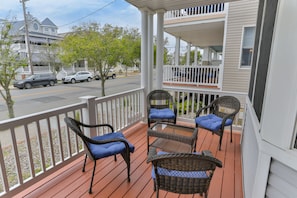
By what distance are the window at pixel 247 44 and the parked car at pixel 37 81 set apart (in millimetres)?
10709

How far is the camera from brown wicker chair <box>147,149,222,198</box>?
1206 mm

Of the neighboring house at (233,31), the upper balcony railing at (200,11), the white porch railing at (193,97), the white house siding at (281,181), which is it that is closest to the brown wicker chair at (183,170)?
the white house siding at (281,181)

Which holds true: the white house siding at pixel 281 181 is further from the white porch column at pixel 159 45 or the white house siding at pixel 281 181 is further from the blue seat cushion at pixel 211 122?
the white porch column at pixel 159 45

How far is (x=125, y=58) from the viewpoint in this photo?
852 centimetres

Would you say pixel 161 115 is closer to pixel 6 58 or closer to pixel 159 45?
pixel 159 45

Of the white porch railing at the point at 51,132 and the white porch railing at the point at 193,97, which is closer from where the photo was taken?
the white porch railing at the point at 51,132

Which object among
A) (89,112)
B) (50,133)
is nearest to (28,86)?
(89,112)

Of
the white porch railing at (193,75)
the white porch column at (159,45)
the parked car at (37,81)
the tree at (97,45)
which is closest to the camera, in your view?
the white porch column at (159,45)

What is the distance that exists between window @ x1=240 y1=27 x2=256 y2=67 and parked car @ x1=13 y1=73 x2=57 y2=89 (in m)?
10.7

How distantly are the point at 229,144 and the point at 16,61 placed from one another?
707 centimetres

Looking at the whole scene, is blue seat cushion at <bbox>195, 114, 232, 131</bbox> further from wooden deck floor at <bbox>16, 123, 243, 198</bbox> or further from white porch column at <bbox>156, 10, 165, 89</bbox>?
white porch column at <bbox>156, 10, 165, 89</bbox>

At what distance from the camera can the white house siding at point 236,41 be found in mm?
5762

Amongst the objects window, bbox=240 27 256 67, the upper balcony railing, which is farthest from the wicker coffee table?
the upper balcony railing

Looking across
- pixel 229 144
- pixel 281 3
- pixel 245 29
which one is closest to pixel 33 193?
pixel 281 3
